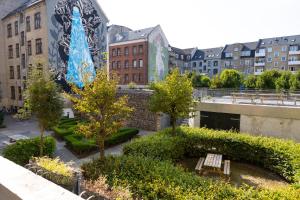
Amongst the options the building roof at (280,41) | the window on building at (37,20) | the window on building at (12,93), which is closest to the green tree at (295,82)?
the building roof at (280,41)

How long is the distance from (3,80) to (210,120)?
33.8m

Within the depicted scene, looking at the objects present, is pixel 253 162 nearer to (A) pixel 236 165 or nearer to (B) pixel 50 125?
(A) pixel 236 165

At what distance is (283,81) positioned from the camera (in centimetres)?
3800

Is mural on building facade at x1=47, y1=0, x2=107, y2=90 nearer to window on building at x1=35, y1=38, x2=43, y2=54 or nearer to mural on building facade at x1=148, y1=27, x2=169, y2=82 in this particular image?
window on building at x1=35, y1=38, x2=43, y2=54

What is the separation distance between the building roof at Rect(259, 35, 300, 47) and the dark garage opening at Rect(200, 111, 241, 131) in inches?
2271

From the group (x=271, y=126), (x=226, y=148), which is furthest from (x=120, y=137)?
(x=271, y=126)

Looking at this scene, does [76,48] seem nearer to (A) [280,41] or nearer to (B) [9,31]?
(B) [9,31]

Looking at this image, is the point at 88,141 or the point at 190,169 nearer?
the point at 190,169

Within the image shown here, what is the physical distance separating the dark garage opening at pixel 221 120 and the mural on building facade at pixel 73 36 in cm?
1487

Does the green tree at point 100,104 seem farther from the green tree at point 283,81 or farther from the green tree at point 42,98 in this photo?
the green tree at point 283,81

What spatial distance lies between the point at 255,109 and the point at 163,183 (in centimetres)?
1355

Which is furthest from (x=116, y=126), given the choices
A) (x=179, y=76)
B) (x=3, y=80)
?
(x=3, y=80)

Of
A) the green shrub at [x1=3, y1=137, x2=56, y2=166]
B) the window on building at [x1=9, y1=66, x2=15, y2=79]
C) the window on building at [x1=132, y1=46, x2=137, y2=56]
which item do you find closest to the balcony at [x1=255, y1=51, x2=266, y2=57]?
the window on building at [x1=132, y1=46, x2=137, y2=56]

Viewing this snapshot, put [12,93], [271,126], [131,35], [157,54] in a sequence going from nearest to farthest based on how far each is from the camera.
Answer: [271,126]
[12,93]
[157,54]
[131,35]
